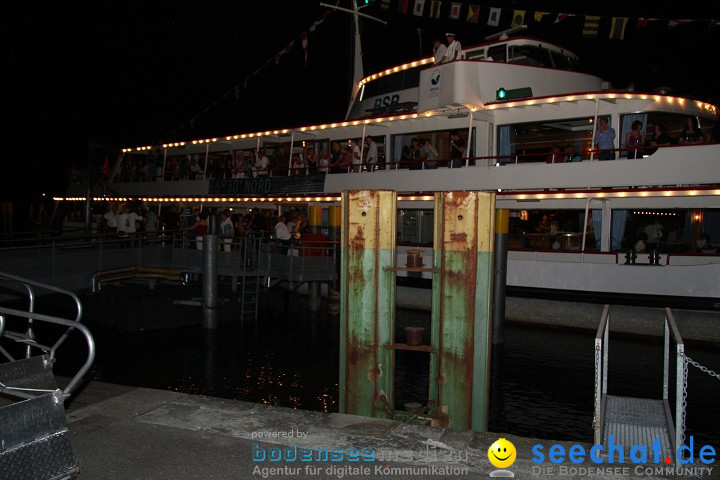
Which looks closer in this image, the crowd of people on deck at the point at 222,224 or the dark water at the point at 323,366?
the dark water at the point at 323,366

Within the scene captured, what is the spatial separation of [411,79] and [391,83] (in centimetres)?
94

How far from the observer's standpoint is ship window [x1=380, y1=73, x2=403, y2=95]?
20594mm

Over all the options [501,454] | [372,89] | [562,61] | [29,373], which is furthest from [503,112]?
[29,373]

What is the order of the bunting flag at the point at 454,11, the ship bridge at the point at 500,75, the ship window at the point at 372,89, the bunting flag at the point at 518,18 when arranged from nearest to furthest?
the ship bridge at the point at 500,75 → the bunting flag at the point at 518,18 → the bunting flag at the point at 454,11 → the ship window at the point at 372,89

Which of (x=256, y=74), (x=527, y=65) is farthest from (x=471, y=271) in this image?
(x=256, y=74)

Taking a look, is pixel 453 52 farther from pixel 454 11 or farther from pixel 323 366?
pixel 323 366

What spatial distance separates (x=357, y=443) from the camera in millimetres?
4965

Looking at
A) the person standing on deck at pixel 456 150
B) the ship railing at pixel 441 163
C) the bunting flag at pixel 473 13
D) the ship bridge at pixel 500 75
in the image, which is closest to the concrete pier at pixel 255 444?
the ship railing at pixel 441 163

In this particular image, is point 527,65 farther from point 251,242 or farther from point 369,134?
point 251,242

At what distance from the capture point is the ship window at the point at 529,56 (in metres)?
17.4

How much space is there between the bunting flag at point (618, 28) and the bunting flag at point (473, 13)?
157 inches

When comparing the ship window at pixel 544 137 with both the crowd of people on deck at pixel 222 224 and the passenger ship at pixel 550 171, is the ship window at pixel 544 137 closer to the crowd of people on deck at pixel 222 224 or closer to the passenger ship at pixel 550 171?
the passenger ship at pixel 550 171

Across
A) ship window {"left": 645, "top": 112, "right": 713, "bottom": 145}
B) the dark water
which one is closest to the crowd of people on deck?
the dark water

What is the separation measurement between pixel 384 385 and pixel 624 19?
14394 mm
